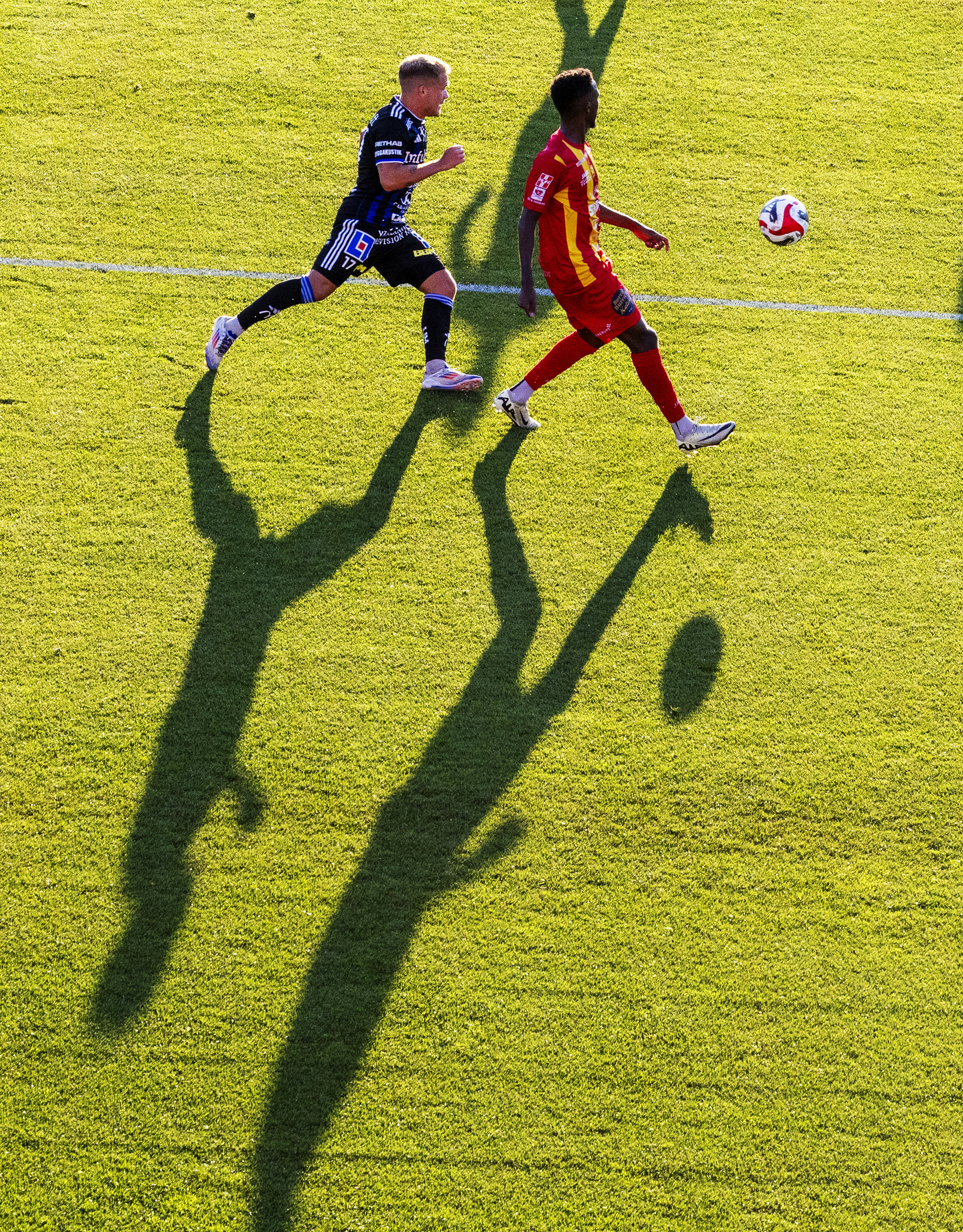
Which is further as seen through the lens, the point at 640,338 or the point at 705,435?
the point at 705,435

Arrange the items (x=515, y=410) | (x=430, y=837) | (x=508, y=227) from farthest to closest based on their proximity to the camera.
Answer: (x=508, y=227)
(x=515, y=410)
(x=430, y=837)

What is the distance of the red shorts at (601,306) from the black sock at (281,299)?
1.43 meters

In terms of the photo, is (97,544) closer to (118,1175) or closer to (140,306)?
(140,306)

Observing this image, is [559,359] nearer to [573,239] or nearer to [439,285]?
[573,239]

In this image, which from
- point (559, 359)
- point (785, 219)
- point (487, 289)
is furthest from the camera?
point (487, 289)

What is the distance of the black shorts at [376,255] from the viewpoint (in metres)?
5.66

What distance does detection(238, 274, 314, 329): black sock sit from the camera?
5789 mm

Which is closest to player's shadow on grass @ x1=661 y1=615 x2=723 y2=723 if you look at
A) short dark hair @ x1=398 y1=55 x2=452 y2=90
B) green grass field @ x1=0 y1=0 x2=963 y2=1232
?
green grass field @ x1=0 y1=0 x2=963 y2=1232

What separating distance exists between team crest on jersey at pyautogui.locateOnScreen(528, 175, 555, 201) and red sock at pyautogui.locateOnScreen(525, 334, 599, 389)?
795 millimetres

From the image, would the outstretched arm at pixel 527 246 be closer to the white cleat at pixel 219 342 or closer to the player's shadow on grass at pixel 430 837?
the player's shadow on grass at pixel 430 837

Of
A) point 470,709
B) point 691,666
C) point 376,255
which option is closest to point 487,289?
point 376,255

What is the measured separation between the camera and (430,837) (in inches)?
167

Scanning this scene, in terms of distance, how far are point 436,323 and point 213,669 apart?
2.53 metres

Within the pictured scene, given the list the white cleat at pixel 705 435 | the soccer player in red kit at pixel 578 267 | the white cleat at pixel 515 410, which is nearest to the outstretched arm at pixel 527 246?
the soccer player in red kit at pixel 578 267
